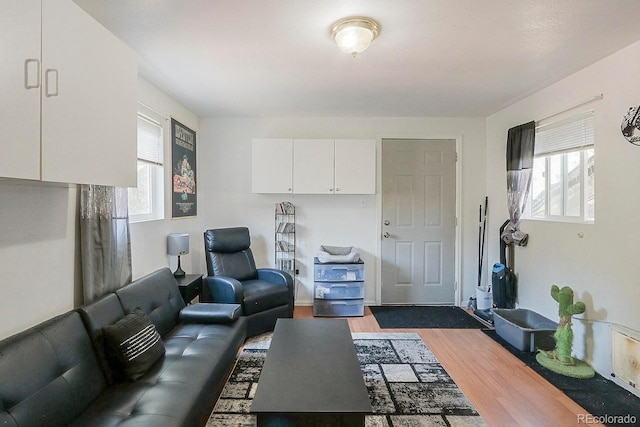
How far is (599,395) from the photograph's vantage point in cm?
224

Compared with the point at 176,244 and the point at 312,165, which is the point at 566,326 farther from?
the point at 176,244

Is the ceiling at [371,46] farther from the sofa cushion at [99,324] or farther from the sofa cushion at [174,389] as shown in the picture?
the sofa cushion at [174,389]

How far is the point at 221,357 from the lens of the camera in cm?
207

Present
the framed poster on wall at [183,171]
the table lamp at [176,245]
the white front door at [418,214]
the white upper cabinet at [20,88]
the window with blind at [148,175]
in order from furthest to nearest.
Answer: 1. the white front door at [418,214]
2. the framed poster on wall at [183,171]
3. the table lamp at [176,245]
4. the window with blind at [148,175]
5. the white upper cabinet at [20,88]

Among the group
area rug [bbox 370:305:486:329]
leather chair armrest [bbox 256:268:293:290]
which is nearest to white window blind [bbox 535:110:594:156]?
area rug [bbox 370:305:486:329]

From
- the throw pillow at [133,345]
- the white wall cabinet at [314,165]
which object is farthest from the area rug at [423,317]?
the throw pillow at [133,345]

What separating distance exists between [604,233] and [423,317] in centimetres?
196

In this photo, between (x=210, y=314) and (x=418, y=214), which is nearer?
(x=210, y=314)

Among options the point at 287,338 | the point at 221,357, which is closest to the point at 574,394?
the point at 287,338

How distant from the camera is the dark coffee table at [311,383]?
58.4 inches

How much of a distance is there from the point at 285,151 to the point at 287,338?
2361mm

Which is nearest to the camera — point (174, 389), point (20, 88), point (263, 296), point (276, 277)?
point (20, 88)

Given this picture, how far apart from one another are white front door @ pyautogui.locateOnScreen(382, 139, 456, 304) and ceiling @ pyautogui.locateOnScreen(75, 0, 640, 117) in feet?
2.66

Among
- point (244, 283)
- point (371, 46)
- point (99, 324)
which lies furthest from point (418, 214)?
point (99, 324)
